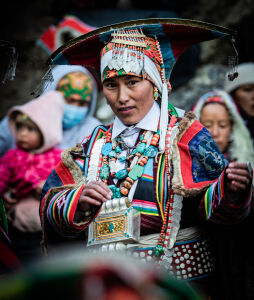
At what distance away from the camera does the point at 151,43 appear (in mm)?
2174

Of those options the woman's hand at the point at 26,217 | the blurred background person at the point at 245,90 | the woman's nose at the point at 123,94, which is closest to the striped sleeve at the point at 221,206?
the woman's nose at the point at 123,94

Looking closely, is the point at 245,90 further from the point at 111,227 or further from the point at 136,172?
the point at 111,227

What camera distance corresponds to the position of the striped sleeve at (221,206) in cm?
172

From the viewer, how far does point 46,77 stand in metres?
2.25

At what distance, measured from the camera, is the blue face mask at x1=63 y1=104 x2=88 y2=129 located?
414 cm

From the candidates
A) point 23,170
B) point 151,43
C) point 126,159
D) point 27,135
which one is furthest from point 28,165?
point 151,43

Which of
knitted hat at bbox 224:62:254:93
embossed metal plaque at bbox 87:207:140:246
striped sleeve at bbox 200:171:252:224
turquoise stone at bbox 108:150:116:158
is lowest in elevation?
embossed metal plaque at bbox 87:207:140:246

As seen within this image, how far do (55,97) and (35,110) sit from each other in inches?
14.3

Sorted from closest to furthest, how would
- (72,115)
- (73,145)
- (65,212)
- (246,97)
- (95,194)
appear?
(95,194) < (65,212) < (73,145) < (72,115) < (246,97)

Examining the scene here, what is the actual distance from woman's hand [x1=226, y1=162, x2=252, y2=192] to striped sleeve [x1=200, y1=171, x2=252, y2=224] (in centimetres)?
7

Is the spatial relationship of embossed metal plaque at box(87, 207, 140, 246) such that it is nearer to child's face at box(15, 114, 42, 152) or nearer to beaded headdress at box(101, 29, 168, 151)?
beaded headdress at box(101, 29, 168, 151)

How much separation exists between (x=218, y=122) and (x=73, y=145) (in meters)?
1.48

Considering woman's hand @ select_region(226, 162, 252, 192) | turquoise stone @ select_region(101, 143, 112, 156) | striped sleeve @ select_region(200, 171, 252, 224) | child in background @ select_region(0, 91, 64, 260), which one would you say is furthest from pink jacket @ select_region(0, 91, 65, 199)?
woman's hand @ select_region(226, 162, 252, 192)

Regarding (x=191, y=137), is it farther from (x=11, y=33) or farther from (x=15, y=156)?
(x=11, y=33)
